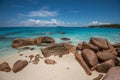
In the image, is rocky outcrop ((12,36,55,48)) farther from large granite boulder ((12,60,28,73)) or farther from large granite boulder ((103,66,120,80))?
large granite boulder ((103,66,120,80))

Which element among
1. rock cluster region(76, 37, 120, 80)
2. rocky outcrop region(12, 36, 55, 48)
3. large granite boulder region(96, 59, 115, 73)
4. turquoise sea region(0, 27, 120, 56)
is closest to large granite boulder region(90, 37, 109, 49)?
rock cluster region(76, 37, 120, 80)

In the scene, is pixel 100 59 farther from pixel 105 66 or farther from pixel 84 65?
pixel 84 65

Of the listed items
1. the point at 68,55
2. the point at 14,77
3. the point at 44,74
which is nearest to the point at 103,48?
the point at 68,55

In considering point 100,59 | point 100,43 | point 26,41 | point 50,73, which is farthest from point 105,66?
point 26,41

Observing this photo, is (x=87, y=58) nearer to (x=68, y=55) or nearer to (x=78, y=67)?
(x=78, y=67)

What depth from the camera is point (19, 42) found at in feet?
30.0

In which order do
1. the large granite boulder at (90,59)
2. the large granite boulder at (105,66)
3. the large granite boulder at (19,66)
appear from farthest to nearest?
the large granite boulder at (90,59), the large granite boulder at (19,66), the large granite boulder at (105,66)

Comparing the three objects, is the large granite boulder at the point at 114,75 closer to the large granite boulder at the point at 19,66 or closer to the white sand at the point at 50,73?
the white sand at the point at 50,73

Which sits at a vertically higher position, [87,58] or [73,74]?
[87,58]

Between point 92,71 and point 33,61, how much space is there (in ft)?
10.9

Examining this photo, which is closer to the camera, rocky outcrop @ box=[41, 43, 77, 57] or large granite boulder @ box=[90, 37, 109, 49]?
large granite boulder @ box=[90, 37, 109, 49]

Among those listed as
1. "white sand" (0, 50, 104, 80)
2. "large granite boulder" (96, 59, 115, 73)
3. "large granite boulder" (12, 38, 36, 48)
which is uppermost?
"large granite boulder" (12, 38, 36, 48)

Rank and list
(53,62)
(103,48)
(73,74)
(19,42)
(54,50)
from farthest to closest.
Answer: (19,42)
(54,50)
(103,48)
(53,62)
(73,74)

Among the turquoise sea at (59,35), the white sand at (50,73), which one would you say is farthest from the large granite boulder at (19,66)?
the turquoise sea at (59,35)
